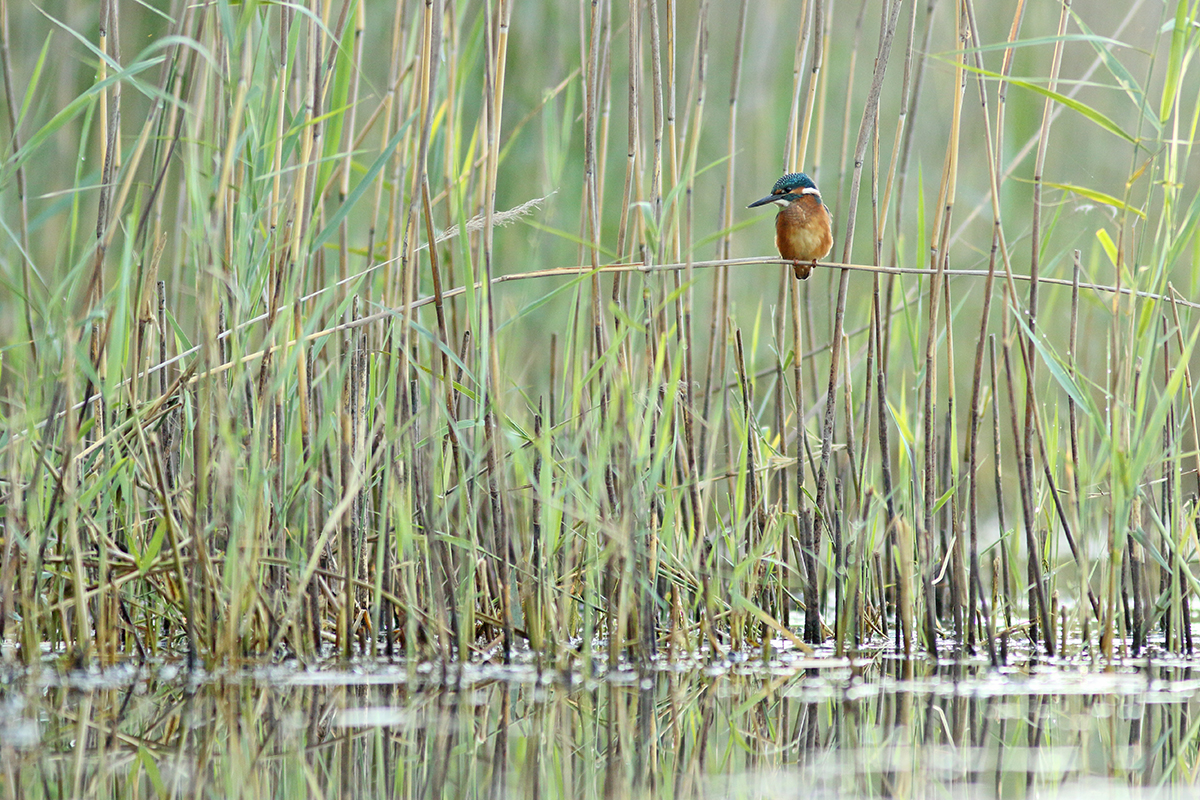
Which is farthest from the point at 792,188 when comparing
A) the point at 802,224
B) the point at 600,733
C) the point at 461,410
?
the point at 600,733

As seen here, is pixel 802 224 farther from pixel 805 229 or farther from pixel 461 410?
pixel 461 410

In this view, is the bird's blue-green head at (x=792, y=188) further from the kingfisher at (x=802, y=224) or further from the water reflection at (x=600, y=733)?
the water reflection at (x=600, y=733)

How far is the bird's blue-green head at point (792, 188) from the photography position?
314 centimetres

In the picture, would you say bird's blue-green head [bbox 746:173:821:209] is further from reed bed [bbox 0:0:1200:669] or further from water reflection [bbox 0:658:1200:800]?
water reflection [bbox 0:658:1200:800]

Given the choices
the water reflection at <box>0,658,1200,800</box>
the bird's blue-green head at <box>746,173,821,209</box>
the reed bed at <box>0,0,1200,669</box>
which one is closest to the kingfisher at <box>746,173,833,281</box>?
the bird's blue-green head at <box>746,173,821,209</box>

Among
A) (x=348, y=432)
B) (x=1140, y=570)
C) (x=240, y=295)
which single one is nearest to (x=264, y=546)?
(x=348, y=432)

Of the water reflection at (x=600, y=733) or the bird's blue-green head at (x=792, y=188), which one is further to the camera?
the bird's blue-green head at (x=792, y=188)

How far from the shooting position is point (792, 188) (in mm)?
3176

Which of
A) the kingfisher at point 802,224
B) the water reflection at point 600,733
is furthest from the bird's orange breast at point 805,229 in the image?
the water reflection at point 600,733

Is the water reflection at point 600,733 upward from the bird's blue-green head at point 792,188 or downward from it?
downward

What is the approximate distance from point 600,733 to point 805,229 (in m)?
1.55

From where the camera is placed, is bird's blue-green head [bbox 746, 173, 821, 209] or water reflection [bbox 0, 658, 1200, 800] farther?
bird's blue-green head [bbox 746, 173, 821, 209]

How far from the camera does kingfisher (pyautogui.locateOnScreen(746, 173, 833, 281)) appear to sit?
10.6ft

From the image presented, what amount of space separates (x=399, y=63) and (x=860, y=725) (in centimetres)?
170
